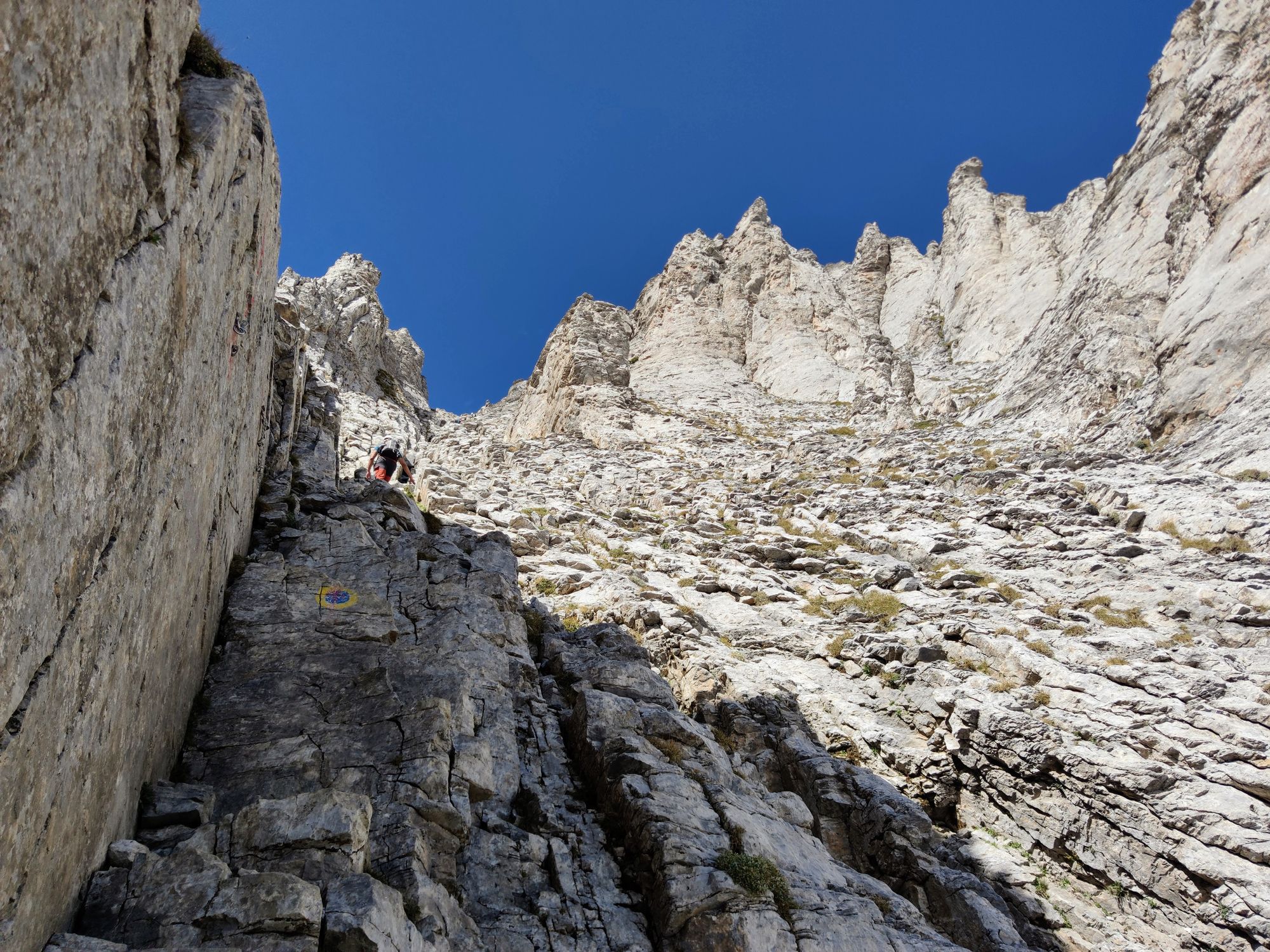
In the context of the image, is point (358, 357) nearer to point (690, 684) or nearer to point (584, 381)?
point (584, 381)

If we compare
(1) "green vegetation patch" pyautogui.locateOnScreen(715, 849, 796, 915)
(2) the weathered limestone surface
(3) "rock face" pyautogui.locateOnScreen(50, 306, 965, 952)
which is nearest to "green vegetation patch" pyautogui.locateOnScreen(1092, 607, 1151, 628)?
(3) "rock face" pyautogui.locateOnScreen(50, 306, 965, 952)

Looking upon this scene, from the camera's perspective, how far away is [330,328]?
46000 millimetres

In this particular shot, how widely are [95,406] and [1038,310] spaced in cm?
6063

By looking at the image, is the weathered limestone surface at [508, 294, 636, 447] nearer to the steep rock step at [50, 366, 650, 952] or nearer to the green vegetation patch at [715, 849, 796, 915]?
the steep rock step at [50, 366, 650, 952]

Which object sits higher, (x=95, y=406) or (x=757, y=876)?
(x=95, y=406)

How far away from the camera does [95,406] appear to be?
4.22m

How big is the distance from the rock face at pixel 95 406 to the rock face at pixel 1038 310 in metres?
24.9

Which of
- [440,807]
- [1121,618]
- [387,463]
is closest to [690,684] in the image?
[440,807]

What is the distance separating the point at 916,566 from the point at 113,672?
62.8 feet

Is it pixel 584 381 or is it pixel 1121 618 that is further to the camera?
pixel 584 381

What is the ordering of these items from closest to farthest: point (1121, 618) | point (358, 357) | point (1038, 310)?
1. point (1121, 618)
2. point (358, 357)
3. point (1038, 310)

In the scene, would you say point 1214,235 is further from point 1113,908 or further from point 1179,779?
point 1113,908

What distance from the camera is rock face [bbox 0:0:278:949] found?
343cm

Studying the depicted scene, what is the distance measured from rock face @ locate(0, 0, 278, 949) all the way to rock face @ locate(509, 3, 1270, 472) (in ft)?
81.5
